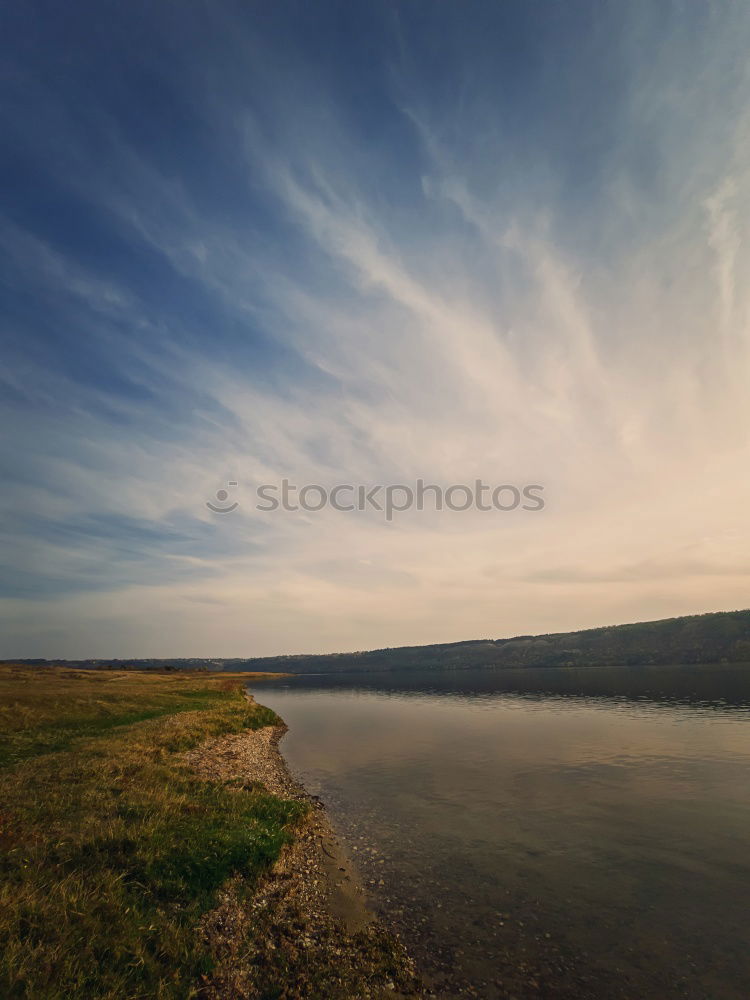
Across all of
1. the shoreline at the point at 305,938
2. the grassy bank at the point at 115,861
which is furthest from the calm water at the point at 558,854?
the grassy bank at the point at 115,861

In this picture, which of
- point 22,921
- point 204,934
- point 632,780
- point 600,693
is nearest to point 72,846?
point 22,921

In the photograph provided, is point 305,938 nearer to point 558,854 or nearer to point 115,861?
point 115,861

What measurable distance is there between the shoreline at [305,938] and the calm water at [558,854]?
1.05 m

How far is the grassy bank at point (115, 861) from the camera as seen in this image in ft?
34.0

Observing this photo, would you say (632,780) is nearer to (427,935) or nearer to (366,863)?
(366,863)

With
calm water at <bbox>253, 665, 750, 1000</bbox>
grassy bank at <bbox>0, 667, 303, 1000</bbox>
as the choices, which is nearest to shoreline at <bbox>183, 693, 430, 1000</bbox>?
grassy bank at <bbox>0, 667, 303, 1000</bbox>

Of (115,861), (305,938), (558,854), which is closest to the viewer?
(305,938)

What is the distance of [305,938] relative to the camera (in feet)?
44.8

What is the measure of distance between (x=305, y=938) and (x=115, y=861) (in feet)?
22.6

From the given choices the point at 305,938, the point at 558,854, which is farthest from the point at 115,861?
the point at 558,854

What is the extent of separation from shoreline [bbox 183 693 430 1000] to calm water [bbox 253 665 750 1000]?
1.05 meters

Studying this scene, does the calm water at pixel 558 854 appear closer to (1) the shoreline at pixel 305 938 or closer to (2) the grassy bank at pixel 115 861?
(1) the shoreline at pixel 305 938

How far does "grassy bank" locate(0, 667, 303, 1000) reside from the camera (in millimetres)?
10352

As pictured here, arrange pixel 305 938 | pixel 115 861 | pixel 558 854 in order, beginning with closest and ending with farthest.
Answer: pixel 305 938 < pixel 115 861 < pixel 558 854
